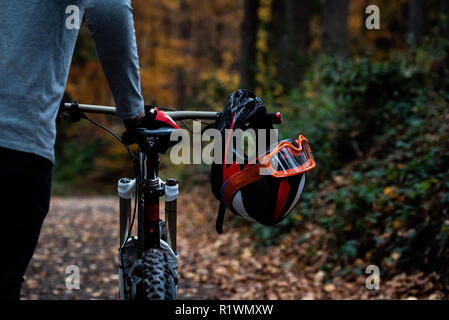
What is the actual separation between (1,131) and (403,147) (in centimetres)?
545

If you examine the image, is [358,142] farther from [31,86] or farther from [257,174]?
[31,86]

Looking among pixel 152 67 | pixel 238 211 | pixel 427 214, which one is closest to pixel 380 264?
pixel 427 214

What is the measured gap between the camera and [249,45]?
1276cm

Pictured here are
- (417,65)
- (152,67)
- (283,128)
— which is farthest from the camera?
(152,67)

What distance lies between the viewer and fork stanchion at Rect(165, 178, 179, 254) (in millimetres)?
2428

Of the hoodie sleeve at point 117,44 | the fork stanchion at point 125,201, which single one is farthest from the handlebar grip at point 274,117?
the fork stanchion at point 125,201

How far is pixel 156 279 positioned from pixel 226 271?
426cm

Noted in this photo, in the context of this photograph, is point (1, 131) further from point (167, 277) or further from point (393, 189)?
point (393, 189)

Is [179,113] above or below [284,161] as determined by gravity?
above

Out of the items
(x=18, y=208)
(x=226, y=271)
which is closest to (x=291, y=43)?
(x=226, y=271)

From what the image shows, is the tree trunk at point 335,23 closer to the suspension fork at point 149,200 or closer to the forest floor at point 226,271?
the forest floor at point 226,271

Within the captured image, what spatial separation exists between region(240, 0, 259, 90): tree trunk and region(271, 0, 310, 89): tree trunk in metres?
0.57

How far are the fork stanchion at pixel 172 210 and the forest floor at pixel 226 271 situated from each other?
2598 millimetres

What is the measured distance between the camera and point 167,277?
2.00 metres
